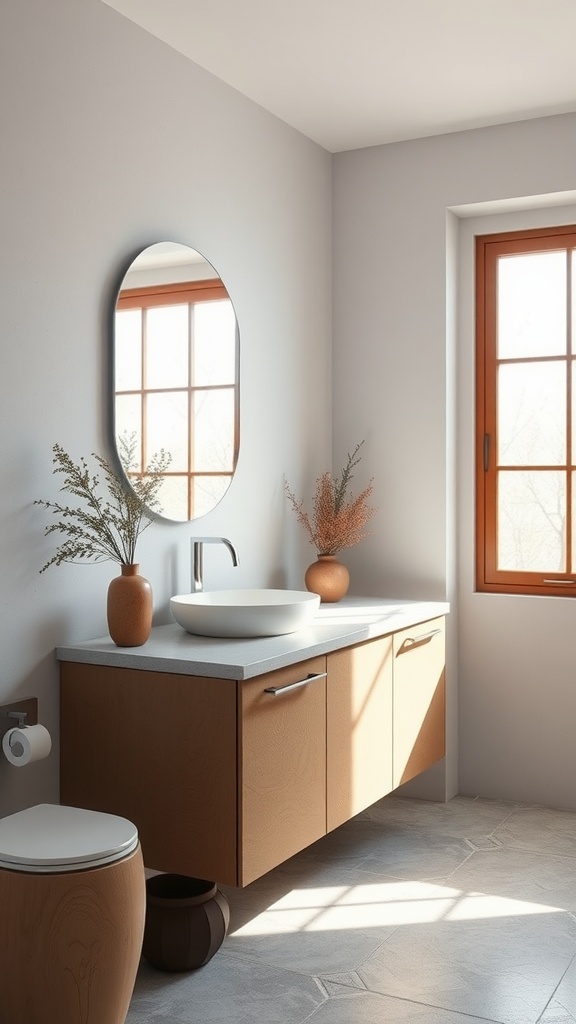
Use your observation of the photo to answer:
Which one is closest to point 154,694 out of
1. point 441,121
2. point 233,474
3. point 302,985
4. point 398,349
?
point 302,985

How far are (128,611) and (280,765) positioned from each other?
0.55 metres

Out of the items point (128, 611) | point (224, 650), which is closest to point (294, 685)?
point (224, 650)

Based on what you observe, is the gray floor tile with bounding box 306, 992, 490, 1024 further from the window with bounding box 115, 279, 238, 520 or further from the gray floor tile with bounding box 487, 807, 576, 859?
the window with bounding box 115, 279, 238, 520

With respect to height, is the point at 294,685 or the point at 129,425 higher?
the point at 129,425

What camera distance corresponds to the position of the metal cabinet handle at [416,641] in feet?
10.9

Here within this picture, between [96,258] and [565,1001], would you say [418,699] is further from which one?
[96,258]

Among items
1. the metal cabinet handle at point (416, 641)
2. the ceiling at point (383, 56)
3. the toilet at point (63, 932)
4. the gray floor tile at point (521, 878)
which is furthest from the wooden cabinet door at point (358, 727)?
the ceiling at point (383, 56)

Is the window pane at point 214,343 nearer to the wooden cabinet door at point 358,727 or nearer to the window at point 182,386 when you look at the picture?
the window at point 182,386

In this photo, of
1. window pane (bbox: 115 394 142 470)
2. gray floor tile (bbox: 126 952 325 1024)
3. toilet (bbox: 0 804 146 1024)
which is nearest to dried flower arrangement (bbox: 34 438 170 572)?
window pane (bbox: 115 394 142 470)

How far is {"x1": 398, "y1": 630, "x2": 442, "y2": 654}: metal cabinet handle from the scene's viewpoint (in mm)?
3309

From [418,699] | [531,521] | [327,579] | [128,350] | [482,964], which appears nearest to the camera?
[482,964]

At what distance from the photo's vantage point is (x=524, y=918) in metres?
2.76

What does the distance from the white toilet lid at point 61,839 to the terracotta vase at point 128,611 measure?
469 mm

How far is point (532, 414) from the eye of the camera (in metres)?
3.78
